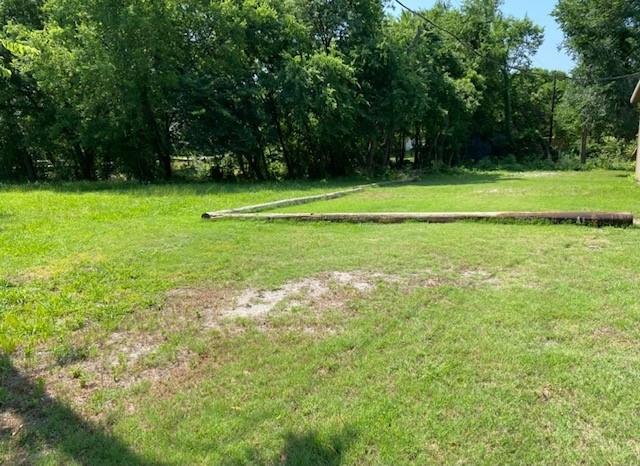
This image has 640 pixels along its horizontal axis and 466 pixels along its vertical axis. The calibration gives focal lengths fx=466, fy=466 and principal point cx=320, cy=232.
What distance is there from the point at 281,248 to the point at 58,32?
49.0 ft

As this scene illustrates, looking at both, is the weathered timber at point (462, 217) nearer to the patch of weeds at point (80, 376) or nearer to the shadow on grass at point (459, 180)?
the patch of weeds at point (80, 376)

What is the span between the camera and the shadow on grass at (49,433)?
Answer: 6.86 ft

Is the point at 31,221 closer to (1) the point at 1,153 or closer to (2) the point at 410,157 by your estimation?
(1) the point at 1,153

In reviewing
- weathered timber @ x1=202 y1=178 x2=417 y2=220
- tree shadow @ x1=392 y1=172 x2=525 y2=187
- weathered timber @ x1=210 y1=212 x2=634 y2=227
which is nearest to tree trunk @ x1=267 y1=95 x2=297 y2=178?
tree shadow @ x1=392 y1=172 x2=525 y2=187

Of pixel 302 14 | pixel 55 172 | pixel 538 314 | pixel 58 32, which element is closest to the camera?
pixel 538 314

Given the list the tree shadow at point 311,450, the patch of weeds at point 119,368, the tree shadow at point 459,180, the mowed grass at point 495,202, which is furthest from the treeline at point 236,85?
the tree shadow at point 311,450

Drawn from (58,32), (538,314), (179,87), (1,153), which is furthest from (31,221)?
(1,153)

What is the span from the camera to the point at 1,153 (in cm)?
2053

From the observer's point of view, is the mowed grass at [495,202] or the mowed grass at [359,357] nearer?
the mowed grass at [359,357]

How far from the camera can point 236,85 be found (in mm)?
17156

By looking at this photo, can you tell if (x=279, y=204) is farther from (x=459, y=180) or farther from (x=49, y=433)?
(x=459, y=180)

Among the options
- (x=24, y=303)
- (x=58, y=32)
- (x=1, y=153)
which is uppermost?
(x=58, y=32)

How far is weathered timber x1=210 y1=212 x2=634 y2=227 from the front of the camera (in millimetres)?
6766

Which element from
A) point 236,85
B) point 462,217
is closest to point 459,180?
point 236,85
